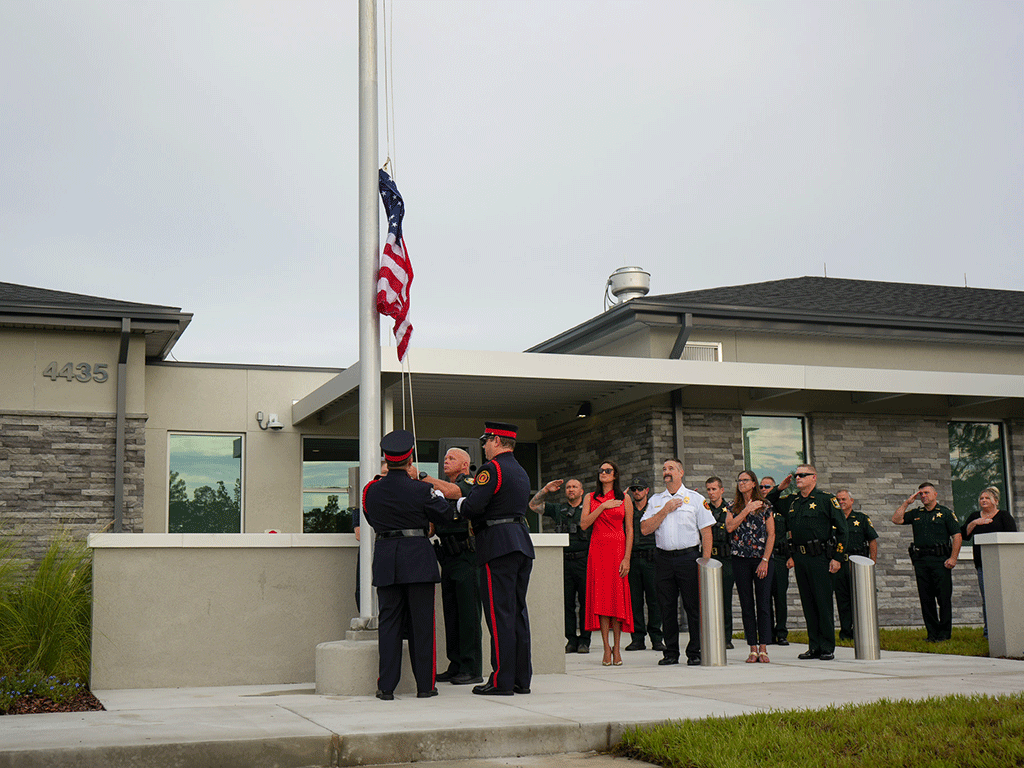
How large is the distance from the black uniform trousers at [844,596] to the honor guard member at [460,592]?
6459mm

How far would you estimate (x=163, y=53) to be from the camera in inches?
650

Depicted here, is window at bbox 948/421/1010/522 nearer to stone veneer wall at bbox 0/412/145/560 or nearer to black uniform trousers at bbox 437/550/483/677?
black uniform trousers at bbox 437/550/483/677

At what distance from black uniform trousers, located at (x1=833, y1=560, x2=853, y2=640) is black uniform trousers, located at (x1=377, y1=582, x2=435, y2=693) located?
7455 millimetres

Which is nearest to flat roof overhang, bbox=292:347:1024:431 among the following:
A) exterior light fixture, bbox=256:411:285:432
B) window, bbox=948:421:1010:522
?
exterior light fixture, bbox=256:411:285:432

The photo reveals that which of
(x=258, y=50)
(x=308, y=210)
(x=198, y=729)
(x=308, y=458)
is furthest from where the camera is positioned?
(x=308, y=210)

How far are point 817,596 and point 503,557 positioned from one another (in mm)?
4348

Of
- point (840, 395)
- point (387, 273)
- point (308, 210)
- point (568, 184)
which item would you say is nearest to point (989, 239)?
point (568, 184)

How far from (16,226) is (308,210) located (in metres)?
7.51

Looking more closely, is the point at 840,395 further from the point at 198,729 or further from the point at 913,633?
the point at 198,729

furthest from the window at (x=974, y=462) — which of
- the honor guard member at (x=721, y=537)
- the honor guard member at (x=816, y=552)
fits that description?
the honor guard member at (x=816, y=552)

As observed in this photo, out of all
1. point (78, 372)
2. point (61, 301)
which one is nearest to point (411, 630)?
point (78, 372)

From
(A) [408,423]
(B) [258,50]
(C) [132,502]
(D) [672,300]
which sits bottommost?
(C) [132,502]

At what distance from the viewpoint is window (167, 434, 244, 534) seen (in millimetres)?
17484

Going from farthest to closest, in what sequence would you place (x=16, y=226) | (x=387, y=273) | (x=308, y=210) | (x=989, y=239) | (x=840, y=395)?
(x=989, y=239)
(x=16, y=226)
(x=308, y=210)
(x=840, y=395)
(x=387, y=273)
